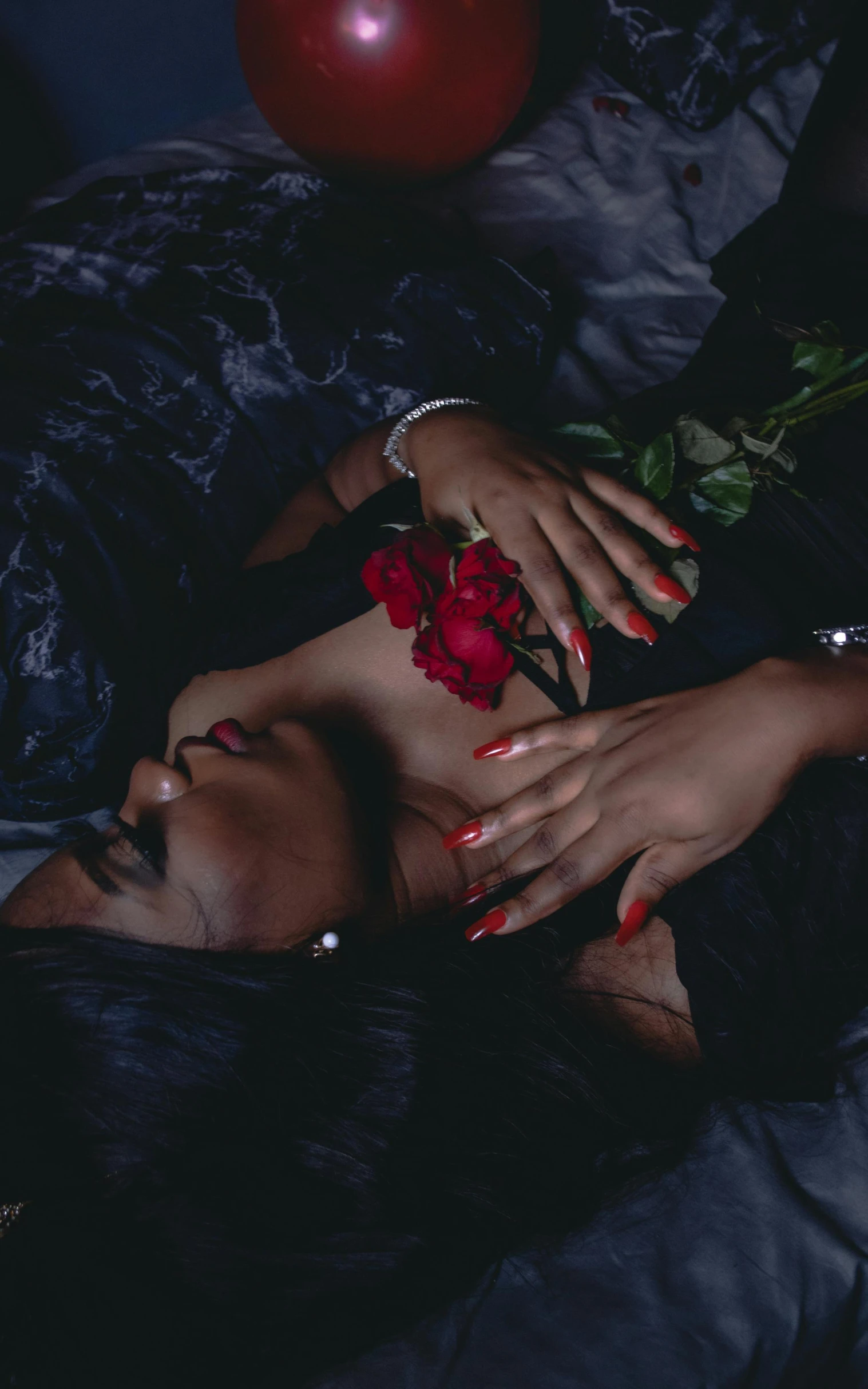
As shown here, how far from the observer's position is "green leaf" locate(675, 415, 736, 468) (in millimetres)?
1101

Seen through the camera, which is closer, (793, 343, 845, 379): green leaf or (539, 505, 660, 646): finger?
(539, 505, 660, 646): finger

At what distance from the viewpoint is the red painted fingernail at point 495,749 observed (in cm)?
109

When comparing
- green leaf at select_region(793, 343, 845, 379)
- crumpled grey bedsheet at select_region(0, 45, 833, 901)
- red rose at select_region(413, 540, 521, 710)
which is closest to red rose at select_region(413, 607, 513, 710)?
red rose at select_region(413, 540, 521, 710)

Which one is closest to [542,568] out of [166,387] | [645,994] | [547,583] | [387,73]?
[547,583]

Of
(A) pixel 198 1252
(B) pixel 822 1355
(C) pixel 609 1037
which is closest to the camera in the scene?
(A) pixel 198 1252

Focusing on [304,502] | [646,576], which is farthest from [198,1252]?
[304,502]

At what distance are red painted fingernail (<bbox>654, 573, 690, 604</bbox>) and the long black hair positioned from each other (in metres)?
0.51

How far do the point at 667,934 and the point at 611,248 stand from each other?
1414 mm

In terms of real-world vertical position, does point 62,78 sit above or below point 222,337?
above

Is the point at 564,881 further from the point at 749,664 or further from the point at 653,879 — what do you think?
the point at 749,664

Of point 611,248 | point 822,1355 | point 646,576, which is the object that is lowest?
point 822,1355

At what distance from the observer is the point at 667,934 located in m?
1.14

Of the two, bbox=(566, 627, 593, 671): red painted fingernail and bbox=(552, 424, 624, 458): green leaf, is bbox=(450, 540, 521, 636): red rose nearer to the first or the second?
bbox=(566, 627, 593, 671): red painted fingernail

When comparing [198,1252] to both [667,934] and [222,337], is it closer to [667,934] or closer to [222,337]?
[667,934]
